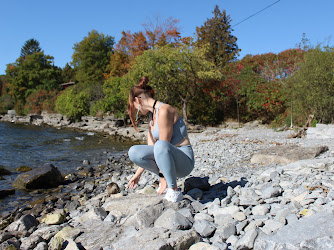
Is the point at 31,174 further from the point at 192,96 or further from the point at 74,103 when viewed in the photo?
the point at 74,103

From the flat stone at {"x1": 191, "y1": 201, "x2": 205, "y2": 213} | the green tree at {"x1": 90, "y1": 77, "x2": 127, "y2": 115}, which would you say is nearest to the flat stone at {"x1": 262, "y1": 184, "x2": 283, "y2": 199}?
the flat stone at {"x1": 191, "y1": 201, "x2": 205, "y2": 213}

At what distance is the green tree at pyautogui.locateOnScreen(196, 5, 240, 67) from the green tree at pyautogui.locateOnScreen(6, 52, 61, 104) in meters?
22.1

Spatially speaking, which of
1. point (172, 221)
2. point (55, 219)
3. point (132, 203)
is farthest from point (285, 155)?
point (55, 219)

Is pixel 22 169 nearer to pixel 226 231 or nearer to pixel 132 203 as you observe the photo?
pixel 132 203

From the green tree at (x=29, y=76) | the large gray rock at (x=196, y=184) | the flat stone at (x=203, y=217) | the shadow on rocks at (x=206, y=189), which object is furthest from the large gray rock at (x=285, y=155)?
the green tree at (x=29, y=76)

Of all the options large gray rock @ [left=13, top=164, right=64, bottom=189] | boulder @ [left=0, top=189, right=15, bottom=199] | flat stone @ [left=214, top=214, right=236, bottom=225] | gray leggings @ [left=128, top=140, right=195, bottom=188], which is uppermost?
gray leggings @ [left=128, top=140, right=195, bottom=188]

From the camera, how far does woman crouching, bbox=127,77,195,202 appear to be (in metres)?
2.88

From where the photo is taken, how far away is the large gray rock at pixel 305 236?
1714mm

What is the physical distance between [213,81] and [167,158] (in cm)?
1509

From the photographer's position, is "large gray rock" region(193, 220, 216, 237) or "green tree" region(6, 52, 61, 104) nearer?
"large gray rock" region(193, 220, 216, 237)

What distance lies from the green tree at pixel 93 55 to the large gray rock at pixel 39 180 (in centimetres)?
2907

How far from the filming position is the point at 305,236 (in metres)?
1.79

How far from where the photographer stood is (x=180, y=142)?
3082mm

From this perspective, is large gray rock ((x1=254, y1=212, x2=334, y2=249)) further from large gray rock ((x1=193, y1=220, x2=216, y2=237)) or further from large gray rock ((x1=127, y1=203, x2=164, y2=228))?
large gray rock ((x1=127, y1=203, x2=164, y2=228))
